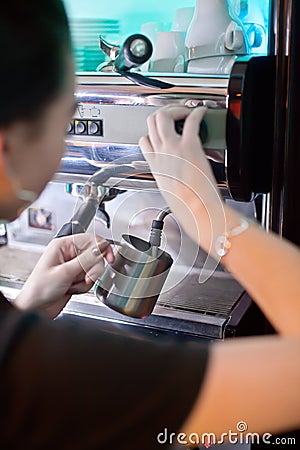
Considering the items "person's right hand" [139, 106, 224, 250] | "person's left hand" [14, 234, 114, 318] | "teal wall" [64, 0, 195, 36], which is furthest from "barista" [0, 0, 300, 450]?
"teal wall" [64, 0, 195, 36]

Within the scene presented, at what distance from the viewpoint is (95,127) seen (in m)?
0.95

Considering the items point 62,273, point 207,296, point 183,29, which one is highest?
point 183,29

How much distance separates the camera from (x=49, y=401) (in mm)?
439

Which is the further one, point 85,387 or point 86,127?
point 86,127

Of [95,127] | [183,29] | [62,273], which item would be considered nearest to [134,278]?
[62,273]

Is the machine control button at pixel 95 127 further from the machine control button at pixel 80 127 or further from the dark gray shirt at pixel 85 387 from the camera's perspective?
the dark gray shirt at pixel 85 387

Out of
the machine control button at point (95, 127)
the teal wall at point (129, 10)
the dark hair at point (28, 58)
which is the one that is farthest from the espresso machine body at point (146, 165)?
the dark hair at point (28, 58)

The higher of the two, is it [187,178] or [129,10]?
[129,10]

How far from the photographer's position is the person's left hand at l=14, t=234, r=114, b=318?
850 mm

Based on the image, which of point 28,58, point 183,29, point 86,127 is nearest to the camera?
point 28,58

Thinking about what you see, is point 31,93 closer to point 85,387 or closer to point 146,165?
point 85,387

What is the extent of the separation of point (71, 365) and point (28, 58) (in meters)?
0.21

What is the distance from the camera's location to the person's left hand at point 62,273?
2.79ft

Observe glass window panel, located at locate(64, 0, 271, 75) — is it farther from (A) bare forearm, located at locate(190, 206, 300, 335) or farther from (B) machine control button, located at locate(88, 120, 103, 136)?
(A) bare forearm, located at locate(190, 206, 300, 335)
